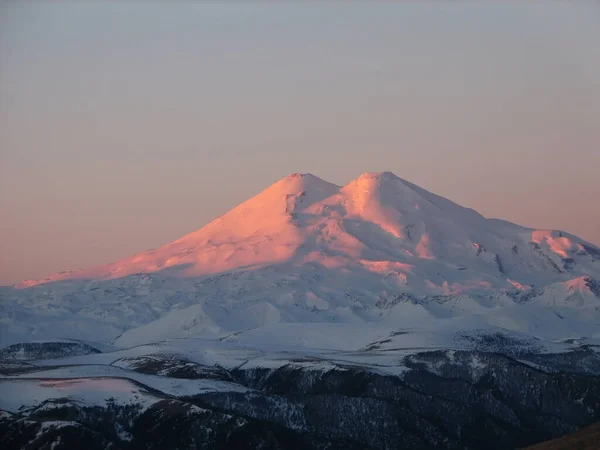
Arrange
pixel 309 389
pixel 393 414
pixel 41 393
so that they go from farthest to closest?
1. pixel 309 389
2. pixel 393 414
3. pixel 41 393

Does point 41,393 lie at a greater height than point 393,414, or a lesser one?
greater

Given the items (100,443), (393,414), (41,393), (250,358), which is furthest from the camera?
(250,358)

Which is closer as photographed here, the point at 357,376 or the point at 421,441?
the point at 421,441

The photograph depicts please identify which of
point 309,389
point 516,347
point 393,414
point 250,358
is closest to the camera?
point 393,414

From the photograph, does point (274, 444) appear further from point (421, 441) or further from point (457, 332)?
point (457, 332)

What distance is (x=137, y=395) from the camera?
399 feet

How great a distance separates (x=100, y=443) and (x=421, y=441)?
29719mm

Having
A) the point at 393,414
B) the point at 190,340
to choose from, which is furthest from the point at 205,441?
the point at 190,340

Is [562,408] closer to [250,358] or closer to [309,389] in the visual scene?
[309,389]

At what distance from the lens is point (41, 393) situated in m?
120

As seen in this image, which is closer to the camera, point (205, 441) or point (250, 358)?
point (205, 441)

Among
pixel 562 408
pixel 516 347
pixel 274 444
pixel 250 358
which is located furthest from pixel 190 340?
pixel 274 444

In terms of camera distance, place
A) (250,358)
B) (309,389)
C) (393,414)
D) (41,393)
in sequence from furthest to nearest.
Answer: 1. (250,358)
2. (309,389)
3. (393,414)
4. (41,393)

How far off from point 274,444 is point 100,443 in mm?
13480
